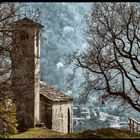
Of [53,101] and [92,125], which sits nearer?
[53,101]

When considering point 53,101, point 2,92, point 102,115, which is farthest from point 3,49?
point 102,115

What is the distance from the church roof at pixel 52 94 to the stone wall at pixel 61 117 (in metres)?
0.55

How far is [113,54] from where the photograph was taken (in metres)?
24.2

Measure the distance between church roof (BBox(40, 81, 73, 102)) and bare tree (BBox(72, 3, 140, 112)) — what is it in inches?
674

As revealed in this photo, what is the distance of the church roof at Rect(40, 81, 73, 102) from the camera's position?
42122 millimetres

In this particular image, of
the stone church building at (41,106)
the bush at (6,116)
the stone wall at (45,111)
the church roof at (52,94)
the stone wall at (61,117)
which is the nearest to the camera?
the bush at (6,116)

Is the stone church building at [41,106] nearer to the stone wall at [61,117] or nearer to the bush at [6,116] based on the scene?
the stone wall at [61,117]

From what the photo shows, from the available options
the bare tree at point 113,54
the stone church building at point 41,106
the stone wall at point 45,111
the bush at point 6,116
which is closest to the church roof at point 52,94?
the stone church building at point 41,106

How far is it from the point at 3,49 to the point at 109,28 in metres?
10.3

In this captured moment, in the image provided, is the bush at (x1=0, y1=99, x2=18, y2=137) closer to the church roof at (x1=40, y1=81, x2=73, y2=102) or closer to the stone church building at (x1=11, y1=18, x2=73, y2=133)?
the stone church building at (x1=11, y1=18, x2=73, y2=133)

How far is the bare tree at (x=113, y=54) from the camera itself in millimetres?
23406

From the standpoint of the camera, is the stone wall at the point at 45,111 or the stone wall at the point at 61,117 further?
the stone wall at the point at 61,117

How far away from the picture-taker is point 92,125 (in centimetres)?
11700

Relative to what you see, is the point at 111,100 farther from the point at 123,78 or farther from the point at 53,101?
the point at 53,101
